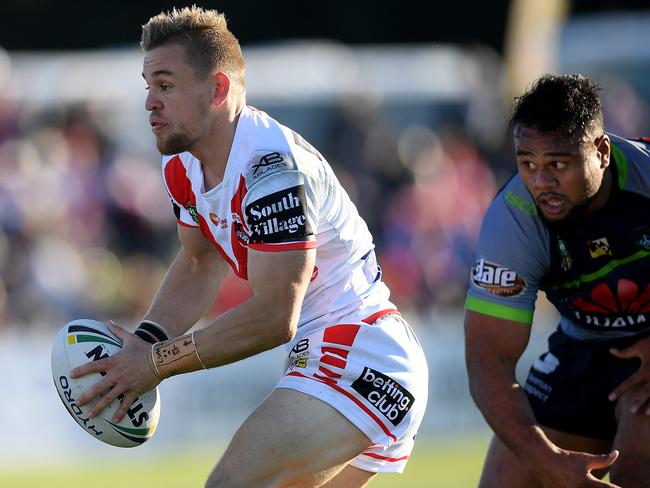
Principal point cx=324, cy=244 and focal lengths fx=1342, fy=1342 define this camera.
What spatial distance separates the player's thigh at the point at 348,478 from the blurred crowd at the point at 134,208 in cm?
675

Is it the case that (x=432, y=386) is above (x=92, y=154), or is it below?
below

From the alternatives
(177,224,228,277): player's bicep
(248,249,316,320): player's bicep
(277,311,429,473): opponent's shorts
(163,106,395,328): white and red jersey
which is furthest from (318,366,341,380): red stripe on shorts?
(177,224,228,277): player's bicep

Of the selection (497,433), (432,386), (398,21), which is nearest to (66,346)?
(497,433)

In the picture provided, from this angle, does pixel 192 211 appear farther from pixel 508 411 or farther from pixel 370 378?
pixel 508 411

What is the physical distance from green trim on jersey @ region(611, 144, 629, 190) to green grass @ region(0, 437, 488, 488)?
5315 mm

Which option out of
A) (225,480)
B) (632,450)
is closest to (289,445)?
(225,480)

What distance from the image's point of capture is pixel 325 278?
5.75 m

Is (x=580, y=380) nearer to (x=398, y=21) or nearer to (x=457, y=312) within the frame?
(x=457, y=312)

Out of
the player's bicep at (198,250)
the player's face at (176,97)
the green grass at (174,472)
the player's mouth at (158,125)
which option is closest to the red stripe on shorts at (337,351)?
the player's bicep at (198,250)

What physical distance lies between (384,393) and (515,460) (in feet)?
3.34

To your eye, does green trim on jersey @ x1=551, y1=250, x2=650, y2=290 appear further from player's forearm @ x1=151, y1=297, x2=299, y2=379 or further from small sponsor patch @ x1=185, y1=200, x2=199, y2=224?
small sponsor patch @ x1=185, y1=200, x2=199, y2=224

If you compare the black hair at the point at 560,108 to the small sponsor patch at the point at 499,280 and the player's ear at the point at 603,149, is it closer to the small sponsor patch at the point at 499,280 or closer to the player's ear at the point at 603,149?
the player's ear at the point at 603,149

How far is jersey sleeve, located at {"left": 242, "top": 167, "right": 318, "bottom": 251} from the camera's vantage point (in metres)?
5.36

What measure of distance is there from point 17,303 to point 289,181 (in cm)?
757
